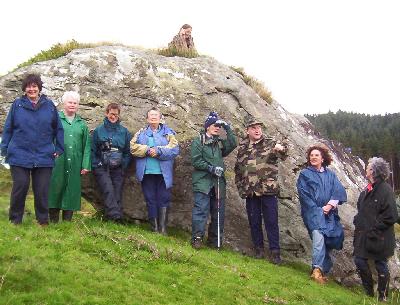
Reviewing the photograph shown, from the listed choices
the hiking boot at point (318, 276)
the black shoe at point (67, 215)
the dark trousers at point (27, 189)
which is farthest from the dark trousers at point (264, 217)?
the dark trousers at point (27, 189)

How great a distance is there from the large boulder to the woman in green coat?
1141 mm

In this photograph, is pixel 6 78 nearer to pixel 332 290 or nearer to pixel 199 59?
pixel 199 59

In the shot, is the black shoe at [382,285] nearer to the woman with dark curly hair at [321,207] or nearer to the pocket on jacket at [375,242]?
the pocket on jacket at [375,242]

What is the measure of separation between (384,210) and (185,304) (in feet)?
15.0

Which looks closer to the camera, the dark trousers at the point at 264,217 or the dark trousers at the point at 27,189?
the dark trousers at the point at 27,189

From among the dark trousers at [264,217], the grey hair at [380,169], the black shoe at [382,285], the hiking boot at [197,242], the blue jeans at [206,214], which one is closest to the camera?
the black shoe at [382,285]

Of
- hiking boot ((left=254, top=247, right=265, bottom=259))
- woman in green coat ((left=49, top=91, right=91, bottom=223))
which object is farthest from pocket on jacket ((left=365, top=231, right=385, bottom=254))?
woman in green coat ((left=49, top=91, right=91, bottom=223))

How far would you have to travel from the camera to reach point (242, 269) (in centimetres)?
872

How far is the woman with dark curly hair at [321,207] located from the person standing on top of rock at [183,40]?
576 cm

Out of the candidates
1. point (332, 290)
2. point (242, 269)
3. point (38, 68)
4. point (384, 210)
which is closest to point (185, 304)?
point (242, 269)

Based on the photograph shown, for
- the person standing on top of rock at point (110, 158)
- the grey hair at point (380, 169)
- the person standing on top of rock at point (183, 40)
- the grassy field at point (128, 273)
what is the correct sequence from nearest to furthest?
the grassy field at point (128, 273) < the grey hair at point (380, 169) < the person standing on top of rock at point (110, 158) < the person standing on top of rock at point (183, 40)

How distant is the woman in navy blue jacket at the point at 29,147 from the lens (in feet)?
28.2

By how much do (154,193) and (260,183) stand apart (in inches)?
89.3

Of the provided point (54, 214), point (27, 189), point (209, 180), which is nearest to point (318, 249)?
point (209, 180)
